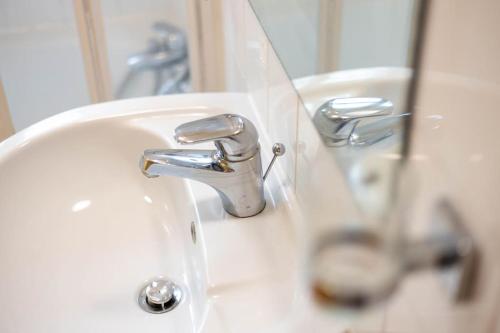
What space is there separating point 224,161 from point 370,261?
486 millimetres

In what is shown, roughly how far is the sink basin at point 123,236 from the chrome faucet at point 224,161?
34 mm

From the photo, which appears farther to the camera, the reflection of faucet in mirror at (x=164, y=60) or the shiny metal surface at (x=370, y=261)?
the reflection of faucet in mirror at (x=164, y=60)

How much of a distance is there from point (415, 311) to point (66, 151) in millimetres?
735

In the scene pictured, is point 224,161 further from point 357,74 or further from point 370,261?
point 370,261

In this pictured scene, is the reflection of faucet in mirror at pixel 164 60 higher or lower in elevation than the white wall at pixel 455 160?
lower

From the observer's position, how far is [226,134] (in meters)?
0.74

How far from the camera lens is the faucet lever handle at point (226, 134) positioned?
74 cm

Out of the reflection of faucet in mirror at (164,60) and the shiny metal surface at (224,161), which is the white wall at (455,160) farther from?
the reflection of faucet in mirror at (164,60)

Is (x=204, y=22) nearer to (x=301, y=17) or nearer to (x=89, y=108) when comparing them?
(x=89, y=108)

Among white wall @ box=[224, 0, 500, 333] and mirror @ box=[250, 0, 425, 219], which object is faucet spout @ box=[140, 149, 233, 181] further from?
white wall @ box=[224, 0, 500, 333]

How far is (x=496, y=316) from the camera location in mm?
345

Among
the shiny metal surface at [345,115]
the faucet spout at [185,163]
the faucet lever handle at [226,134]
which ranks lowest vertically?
the faucet spout at [185,163]

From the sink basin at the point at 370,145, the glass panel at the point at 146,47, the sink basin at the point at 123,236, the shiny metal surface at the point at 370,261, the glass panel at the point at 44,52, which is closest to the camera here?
the shiny metal surface at the point at 370,261

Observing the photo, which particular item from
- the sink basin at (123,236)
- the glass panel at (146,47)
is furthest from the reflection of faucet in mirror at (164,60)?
the sink basin at (123,236)
